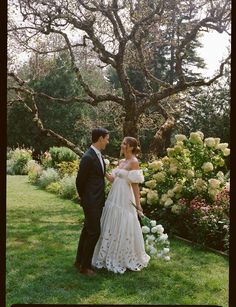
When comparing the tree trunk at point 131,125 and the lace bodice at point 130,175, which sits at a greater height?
the tree trunk at point 131,125

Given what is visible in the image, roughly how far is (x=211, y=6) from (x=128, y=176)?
386 centimetres

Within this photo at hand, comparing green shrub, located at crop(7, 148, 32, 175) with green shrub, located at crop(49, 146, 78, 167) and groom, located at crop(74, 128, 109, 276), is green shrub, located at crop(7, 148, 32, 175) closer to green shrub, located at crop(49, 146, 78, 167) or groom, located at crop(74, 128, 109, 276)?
green shrub, located at crop(49, 146, 78, 167)

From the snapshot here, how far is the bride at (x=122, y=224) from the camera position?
3.97 m

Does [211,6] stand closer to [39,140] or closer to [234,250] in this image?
[234,250]

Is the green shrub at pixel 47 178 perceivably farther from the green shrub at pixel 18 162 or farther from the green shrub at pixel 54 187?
the green shrub at pixel 18 162

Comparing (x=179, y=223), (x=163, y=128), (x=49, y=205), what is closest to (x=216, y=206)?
(x=179, y=223)

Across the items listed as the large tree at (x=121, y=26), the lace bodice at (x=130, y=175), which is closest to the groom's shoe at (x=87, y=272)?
the lace bodice at (x=130, y=175)

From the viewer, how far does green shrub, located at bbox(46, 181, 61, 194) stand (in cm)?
933

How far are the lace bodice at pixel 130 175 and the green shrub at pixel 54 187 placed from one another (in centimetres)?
527

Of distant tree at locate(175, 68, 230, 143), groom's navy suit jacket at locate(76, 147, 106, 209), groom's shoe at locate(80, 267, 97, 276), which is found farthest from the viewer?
distant tree at locate(175, 68, 230, 143)

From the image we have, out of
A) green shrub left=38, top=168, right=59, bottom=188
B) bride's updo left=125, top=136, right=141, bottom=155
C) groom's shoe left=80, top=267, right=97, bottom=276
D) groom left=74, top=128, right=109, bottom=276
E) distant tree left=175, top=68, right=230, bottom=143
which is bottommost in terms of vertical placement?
groom's shoe left=80, top=267, right=97, bottom=276

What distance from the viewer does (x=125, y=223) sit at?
13.0ft

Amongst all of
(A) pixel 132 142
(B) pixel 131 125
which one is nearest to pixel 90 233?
(A) pixel 132 142


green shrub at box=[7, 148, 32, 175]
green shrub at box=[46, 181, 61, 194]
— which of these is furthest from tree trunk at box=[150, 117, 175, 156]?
green shrub at box=[7, 148, 32, 175]
